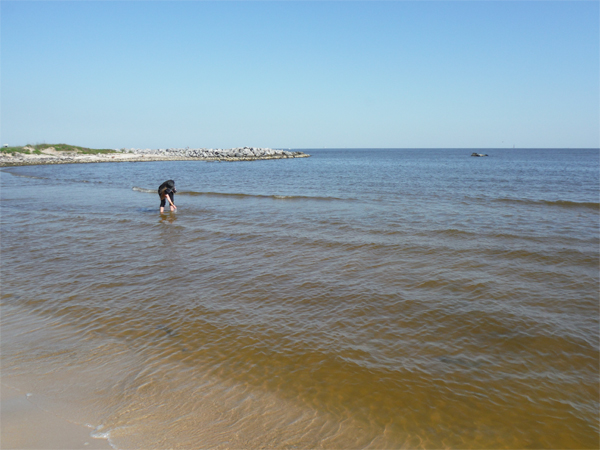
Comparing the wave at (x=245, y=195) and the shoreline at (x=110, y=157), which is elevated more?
the shoreline at (x=110, y=157)

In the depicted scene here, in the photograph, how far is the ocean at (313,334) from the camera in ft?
13.9

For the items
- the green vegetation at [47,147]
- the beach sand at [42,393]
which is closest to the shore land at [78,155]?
the green vegetation at [47,147]

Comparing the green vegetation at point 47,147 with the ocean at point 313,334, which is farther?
the green vegetation at point 47,147

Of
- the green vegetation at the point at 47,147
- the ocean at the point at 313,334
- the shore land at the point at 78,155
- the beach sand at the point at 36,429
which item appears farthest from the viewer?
the green vegetation at the point at 47,147

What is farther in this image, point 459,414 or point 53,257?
point 53,257

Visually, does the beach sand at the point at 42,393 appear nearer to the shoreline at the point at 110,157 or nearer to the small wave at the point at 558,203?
the small wave at the point at 558,203

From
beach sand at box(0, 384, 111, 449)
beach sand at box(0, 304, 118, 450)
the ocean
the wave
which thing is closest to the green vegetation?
the wave

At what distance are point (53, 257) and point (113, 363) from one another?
23.0 ft

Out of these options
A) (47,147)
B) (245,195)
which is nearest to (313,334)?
(245,195)

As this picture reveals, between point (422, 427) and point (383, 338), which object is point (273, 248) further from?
point (422, 427)

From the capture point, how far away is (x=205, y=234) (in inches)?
552

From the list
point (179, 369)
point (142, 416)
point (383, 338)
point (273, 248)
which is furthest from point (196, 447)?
point (273, 248)

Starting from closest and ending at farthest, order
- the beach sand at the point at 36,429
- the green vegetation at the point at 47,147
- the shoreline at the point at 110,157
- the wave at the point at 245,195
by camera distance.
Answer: the beach sand at the point at 36,429, the wave at the point at 245,195, the shoreline at the point at 110,157, the green vegetation at the point at 47,147

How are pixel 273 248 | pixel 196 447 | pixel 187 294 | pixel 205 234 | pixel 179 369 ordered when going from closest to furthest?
pixel 196 447 → pixel 179 369 → pixel 187 294 → pixel 273 248 → pixel 205 234
